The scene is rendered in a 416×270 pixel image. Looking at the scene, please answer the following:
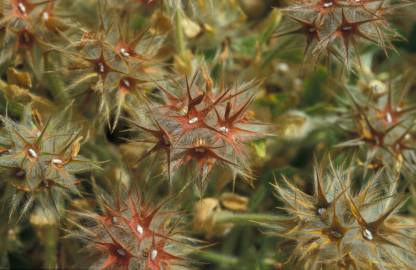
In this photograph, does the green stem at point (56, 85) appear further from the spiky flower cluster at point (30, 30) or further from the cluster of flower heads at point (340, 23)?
the cluster of flower heads at point (340, 23)

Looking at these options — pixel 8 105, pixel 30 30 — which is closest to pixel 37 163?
pixel 8 105

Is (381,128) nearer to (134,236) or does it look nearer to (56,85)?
Result: (134,236)

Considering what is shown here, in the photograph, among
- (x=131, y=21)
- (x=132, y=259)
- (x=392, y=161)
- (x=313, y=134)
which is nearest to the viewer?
(x=132, y=259)

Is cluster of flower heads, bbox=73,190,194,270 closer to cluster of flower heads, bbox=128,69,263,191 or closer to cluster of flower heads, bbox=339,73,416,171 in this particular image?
cluster of flower heads, bbox=128,69,263,191

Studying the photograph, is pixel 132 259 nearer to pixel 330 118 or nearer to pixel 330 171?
pixel 330 171

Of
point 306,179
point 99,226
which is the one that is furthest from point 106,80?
point 306,179

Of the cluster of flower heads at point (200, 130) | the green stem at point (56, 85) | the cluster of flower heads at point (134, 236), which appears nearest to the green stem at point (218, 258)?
the cluster of flower heads at point (134, 236)
